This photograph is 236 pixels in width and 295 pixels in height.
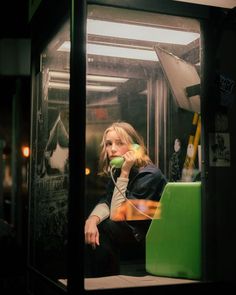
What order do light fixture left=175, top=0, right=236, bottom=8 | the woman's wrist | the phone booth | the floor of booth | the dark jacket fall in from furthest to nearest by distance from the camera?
the dark jacket
the woman's wrist
light fixture left=175, top=0, right=236, bottom=8
the floor of booth
the phone booth

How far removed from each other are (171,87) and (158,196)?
92 centimetres

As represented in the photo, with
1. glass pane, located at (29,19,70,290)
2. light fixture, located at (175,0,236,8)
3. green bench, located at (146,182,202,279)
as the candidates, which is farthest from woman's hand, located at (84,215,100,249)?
light fixture, located at (175,0,236,8)

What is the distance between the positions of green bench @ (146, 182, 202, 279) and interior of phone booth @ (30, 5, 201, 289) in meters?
0.11

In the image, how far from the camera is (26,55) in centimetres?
687

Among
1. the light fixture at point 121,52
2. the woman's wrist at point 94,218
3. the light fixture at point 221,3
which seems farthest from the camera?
the light fixture at point 121,52

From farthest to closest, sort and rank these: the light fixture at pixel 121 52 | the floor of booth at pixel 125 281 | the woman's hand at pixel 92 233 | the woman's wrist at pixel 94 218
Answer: the light fixture at pixel 121 52 → the woman's wrist at pixel 94 218 → the woman's hand at pixel 92 233 → the floor of booth at pixel 125 281

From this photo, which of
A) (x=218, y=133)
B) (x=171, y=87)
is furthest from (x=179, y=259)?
(x=171, y=87)

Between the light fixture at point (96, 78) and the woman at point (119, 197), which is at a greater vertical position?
the light fixture at point (96, 78)

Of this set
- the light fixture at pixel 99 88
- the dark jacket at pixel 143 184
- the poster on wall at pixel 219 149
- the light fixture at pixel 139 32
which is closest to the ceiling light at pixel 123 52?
the light fixture at pixel 139 32

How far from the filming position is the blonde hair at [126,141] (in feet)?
14.6

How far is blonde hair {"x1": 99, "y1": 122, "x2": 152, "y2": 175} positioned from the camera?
445 centimetres

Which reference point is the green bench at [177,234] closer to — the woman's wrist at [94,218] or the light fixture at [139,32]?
the woman's wrist at [94,218]

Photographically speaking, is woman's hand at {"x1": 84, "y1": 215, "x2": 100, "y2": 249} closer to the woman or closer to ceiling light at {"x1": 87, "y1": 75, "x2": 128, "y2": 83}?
the woman

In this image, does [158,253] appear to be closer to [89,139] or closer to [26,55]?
[89,139]
